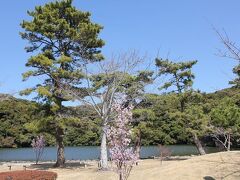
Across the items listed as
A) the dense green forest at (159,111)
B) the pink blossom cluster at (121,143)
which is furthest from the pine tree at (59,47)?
the pink blossom cluster at (121,143)

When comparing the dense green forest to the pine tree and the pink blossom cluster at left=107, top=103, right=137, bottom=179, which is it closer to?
the pine tree

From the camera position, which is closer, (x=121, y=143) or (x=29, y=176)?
(x=121, y=143)

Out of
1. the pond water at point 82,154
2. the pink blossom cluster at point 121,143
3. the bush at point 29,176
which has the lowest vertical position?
the bush at point 29,176

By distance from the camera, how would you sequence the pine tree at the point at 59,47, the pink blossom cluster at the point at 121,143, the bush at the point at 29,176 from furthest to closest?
the pine tree at the point at 59,47
the bush at the point at 29,176
the pink blossom cluster at the point at 121,143

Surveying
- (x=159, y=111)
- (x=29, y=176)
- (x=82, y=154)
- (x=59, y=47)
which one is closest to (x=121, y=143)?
(x=29, y=176)

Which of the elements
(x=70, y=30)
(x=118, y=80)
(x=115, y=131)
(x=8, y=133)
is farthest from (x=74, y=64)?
(x=8, y=133)

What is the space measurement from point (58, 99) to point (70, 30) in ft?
15.2

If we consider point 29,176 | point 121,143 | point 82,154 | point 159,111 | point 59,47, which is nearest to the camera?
point 121,143

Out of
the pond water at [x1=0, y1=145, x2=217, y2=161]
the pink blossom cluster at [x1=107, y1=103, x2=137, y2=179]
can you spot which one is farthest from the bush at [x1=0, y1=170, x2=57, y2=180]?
the pond water at [x1=0, y1=145, x2=217, y2=161]

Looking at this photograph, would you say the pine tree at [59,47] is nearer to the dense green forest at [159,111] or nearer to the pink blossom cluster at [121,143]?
the dense green forest at [159,111]

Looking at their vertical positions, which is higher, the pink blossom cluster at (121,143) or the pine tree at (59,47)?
the pine tree at (59,47)

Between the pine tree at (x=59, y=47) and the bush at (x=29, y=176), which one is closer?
the bush at (x=29, y=176)

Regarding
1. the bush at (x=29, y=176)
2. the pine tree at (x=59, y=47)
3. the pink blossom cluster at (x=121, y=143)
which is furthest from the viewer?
the pine tree at (x=59, y=47)

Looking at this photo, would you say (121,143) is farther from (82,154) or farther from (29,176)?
(82,154)
